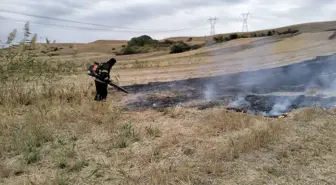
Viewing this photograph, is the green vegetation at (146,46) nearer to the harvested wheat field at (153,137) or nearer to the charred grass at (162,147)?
the harvested wheat field at (153,137)

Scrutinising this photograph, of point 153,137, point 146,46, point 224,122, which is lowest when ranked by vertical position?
point 153,137

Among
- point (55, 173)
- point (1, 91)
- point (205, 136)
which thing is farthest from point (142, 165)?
point (1, 91)

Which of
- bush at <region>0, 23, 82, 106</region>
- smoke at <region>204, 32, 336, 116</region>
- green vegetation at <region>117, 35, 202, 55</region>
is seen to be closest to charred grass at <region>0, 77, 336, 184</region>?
bush at <region>0, 23, 82, 106</region>

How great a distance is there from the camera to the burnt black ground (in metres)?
11.6

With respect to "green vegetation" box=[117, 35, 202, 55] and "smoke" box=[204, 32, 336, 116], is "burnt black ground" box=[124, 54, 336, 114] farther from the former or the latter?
"green vegetation" box=[117, 35, 202, 55]

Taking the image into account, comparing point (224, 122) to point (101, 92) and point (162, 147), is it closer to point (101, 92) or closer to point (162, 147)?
point (162, 147)

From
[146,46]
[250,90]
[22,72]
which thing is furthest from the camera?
[146,46]

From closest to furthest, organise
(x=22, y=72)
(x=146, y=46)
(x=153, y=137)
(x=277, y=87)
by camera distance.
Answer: (x=153, y=137) → (x=22, y=72) → (x=277, y=87) → (x=146, y=46)

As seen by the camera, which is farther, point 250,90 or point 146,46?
point 146,46

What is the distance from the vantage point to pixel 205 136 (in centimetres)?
739

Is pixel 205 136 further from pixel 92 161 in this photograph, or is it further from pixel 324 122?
pixel 324 122

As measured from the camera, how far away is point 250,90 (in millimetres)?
14414

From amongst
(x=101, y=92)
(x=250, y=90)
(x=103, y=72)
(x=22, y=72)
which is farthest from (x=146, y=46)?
(x=22, y=72)

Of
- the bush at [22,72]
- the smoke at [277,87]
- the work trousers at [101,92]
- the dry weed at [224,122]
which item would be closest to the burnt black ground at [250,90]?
the smoke at [277,87]
